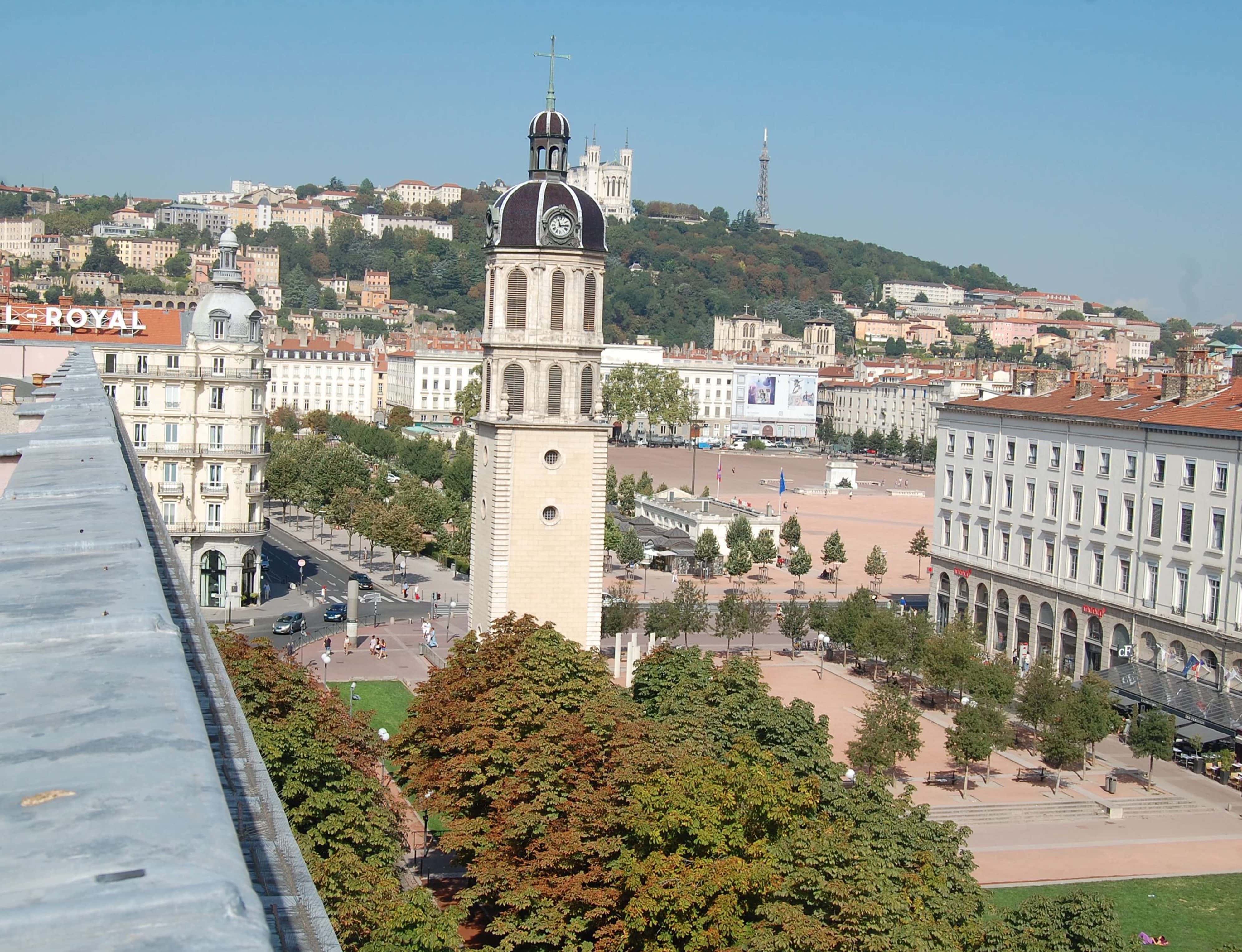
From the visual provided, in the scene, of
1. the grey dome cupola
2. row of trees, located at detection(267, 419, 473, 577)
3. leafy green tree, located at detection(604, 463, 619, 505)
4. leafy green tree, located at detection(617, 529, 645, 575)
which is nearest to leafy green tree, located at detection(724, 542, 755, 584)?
leafy green tree, located at detection(617, 529, 645, 575)

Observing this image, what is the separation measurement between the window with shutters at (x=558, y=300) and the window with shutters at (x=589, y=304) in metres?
0.48

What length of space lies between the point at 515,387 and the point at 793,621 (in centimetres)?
1742

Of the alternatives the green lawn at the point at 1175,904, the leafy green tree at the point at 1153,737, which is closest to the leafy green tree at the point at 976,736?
the leafy green tree at the point at 1153,737

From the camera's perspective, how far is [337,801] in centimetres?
1827

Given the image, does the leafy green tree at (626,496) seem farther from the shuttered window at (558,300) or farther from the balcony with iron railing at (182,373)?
the shuttered window at (558,300)

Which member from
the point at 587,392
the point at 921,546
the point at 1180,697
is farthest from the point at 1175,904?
the point at 921,546

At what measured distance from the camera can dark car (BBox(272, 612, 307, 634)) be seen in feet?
142

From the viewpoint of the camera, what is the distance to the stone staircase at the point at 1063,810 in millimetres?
28469

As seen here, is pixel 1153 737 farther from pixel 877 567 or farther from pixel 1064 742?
pixel 877 567

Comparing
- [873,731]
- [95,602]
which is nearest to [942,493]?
[873,731]

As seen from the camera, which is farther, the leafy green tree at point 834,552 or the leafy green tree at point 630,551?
the leafy green tree at point 834,552

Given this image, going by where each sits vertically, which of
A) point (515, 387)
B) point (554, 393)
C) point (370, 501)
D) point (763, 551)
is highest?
point (515, 387)

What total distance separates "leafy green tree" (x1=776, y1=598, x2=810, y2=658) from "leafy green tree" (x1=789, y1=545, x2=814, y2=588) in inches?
475

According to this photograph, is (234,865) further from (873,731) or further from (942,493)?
(942,493)
